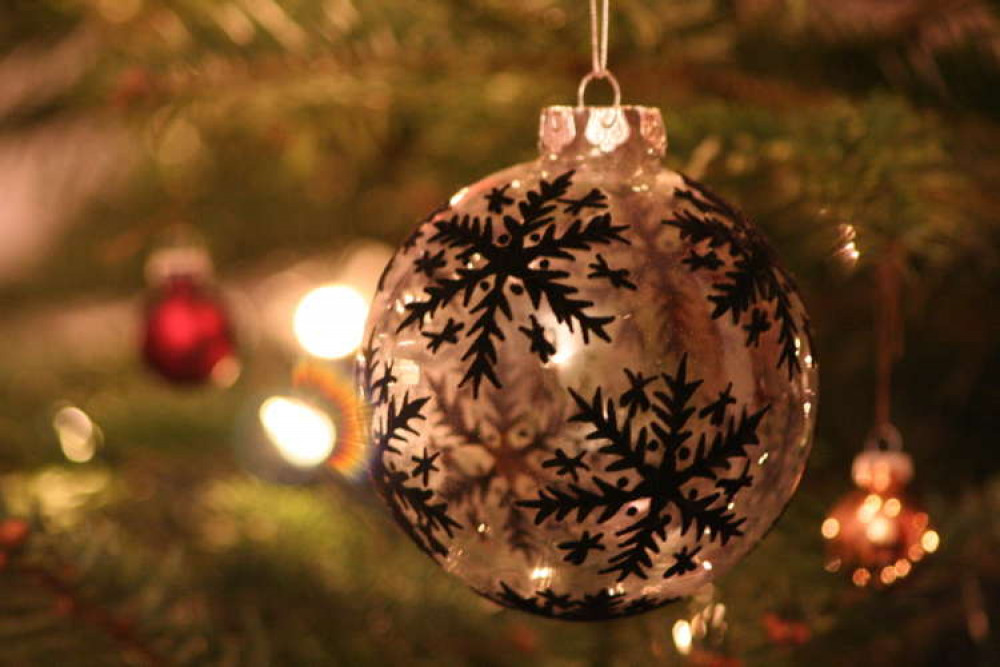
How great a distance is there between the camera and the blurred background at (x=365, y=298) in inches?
22.8

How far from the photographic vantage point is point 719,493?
41cm

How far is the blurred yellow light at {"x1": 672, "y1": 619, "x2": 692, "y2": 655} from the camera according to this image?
581 mm

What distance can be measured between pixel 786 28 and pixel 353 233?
491 millimetres

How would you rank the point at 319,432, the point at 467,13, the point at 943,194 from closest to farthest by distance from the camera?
the point at 943,194, the point at 467,13, the point at 319,432

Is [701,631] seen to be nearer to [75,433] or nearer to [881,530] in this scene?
[881,530]

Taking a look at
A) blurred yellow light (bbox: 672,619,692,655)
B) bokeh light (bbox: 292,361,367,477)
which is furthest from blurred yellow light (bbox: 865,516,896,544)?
bokeh light (bbox: 292,361,367,477)

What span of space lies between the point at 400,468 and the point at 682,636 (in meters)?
0.23

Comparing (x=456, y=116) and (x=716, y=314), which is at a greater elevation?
(x=456, y=116)

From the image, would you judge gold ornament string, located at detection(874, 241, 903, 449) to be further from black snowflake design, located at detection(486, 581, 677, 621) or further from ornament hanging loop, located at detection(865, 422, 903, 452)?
black snowflake design, located at detection(486, 581, 677, 621)

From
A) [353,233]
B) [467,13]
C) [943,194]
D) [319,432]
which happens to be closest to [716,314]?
[943,194]

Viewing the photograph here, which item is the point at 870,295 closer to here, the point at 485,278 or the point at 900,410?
the point at 900,410

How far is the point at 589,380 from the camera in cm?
38

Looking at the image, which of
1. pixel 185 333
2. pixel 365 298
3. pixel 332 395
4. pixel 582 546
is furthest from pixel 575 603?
pixel 365 298

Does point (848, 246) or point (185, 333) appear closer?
point (848, 246)
